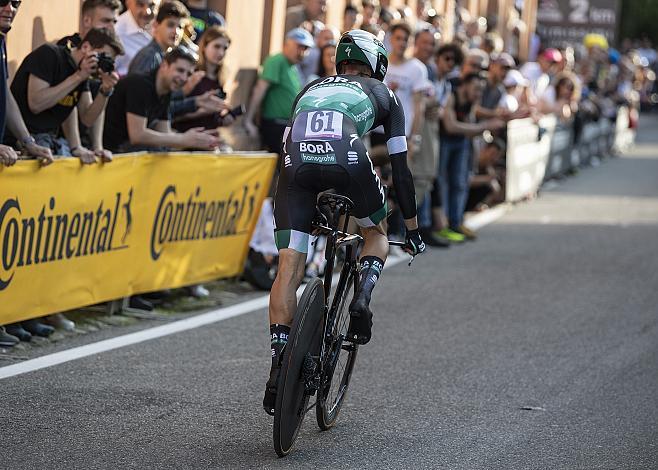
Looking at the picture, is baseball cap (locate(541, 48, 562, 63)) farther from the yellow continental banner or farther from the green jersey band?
the green jersey band

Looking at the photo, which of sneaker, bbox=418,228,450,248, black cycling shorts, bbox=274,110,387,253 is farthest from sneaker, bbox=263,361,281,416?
sneaker, bbox=418,228,450,248

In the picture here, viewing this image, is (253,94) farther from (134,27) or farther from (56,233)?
(56,233)

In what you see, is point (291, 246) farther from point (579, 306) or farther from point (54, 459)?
point (579, 306)

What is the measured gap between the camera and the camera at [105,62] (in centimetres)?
962

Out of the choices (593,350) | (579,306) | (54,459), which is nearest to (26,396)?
(54,459)

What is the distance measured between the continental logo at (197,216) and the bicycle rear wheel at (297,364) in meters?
3.95

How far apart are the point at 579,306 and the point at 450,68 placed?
4.36 meters

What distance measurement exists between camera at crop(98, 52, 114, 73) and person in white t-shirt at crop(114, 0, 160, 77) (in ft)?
6.21

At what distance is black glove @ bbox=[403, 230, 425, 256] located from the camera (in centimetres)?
728

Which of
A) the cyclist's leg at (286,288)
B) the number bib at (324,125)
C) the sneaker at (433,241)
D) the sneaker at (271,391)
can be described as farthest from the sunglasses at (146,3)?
the sneaker at (271,391)

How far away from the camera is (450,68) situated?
1555 cm

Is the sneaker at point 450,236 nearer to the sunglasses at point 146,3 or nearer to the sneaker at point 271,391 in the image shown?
the sunglasses at point 146,3

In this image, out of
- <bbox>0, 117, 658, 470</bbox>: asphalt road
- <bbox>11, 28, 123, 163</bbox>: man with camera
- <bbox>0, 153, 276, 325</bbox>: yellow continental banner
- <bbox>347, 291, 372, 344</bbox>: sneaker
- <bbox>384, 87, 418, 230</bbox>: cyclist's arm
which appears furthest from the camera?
<bbox>11, 28, 123, 163</bbox>: man with camera

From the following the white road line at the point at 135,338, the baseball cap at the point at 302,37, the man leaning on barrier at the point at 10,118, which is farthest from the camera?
the baseball cap at the point at 302,37
